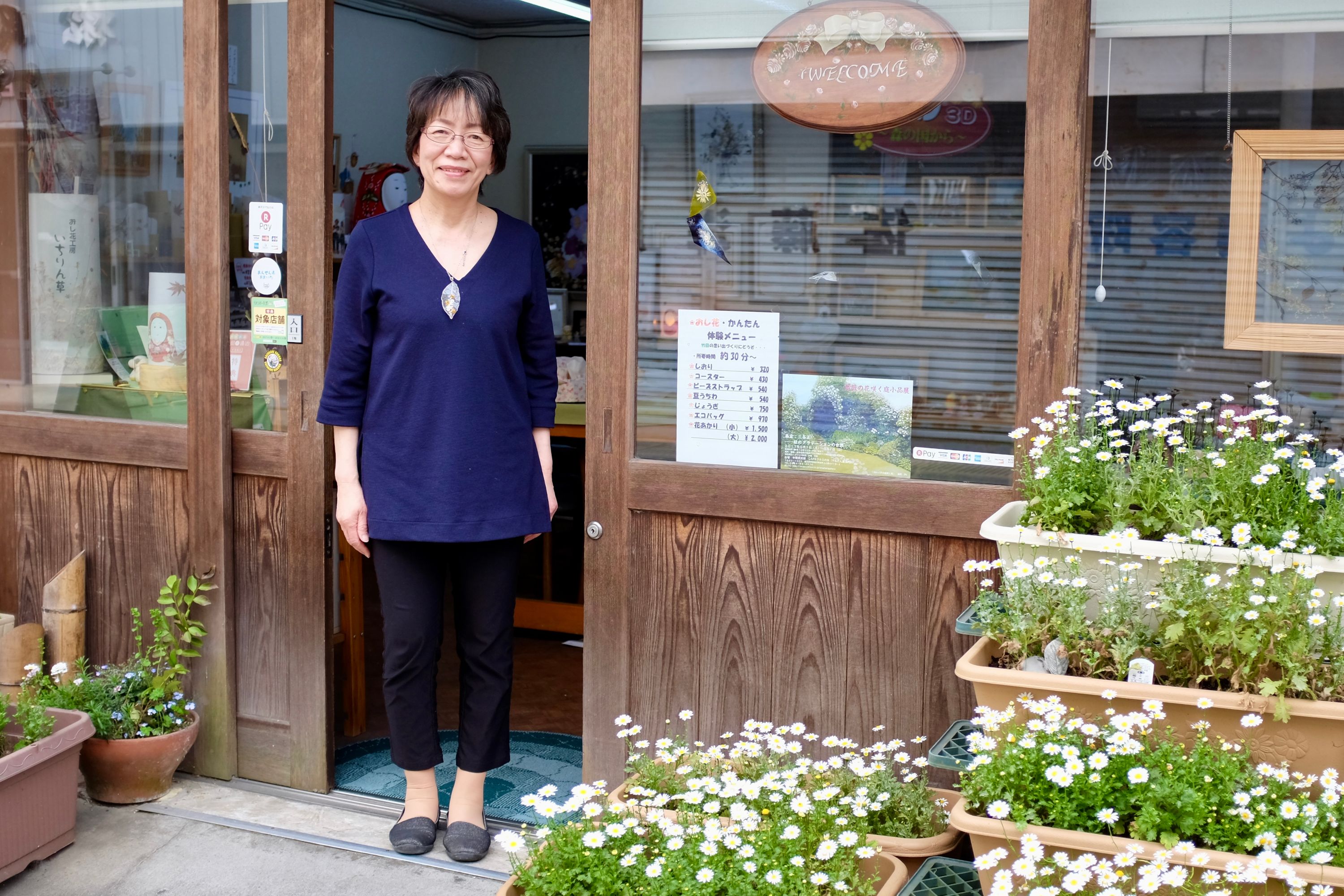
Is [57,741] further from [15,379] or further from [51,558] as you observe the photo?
[15,379]

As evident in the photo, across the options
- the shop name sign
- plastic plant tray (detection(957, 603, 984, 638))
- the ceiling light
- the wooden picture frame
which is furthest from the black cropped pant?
the ceiling light

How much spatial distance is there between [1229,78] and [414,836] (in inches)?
98.3

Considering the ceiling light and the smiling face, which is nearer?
the smiling face

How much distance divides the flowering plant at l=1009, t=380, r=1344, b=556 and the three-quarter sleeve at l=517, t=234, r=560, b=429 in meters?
1.16

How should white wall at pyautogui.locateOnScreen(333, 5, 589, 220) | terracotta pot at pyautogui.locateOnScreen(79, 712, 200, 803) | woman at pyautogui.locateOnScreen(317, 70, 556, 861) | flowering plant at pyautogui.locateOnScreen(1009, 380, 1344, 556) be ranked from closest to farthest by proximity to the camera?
flowering plant at pyautogui.locateOnScreen(1009, 380, 1344, 556) → woman at pyautogui.locateOnScreen(317, 70, 556, 861) → terracotta pot at pyautogui.locateOnScreen(79, 712, 200, 803) → white wall at pyautogui.locateOnScreen(333, 5, 589, 220)

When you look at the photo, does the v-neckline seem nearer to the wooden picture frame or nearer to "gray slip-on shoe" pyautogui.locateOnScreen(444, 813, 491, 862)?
"gray slip-on shoe" pyautogui.locateOnScreen(444, 813, 491, 862)

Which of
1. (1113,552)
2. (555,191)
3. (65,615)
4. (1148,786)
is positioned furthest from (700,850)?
(555,191)

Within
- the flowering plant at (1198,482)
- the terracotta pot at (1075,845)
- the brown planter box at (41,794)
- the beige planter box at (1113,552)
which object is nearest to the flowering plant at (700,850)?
the terracotta pot at (1075,845)

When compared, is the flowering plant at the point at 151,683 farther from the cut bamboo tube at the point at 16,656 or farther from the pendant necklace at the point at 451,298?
the pendant necklace at the point at 451,298

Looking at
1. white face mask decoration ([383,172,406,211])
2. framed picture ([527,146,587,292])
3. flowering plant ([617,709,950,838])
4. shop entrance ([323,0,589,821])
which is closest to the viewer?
flowering plant ([617,709,950,838])

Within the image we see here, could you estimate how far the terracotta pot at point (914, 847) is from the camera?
2545mm

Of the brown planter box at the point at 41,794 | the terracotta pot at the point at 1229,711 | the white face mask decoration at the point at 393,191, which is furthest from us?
the white face mask decoration at the point at 393,191

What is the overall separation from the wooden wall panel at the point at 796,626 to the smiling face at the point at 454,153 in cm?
89

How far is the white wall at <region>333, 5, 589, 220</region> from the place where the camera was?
314 inches
